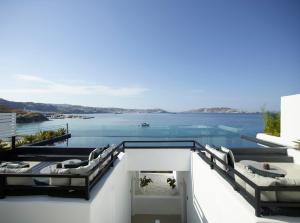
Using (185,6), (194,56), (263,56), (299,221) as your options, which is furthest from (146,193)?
(263,56)

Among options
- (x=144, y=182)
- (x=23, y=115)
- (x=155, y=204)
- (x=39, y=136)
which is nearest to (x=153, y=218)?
(x=155, y=204)

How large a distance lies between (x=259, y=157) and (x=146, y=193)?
5880mm

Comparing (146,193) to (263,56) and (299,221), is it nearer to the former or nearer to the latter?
(299,221)

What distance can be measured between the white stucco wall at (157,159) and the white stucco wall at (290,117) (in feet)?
11.5

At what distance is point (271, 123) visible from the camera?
384 inches

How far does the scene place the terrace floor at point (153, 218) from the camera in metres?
9.04

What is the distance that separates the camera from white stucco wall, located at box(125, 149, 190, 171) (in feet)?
22.9

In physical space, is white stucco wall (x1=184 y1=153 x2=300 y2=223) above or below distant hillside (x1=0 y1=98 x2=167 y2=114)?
below

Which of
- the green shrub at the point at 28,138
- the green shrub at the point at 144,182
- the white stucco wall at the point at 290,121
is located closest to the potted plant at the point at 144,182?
the green shrub at the point at 144,182

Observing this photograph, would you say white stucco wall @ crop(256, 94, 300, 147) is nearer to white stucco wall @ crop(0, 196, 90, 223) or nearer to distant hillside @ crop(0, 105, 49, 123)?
white stucco wall @ crop(0, 196, 90, 223)

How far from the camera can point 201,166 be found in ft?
17.5

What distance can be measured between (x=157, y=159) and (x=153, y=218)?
3.70 metres

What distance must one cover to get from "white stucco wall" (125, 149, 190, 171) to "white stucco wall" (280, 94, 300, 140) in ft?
11.5

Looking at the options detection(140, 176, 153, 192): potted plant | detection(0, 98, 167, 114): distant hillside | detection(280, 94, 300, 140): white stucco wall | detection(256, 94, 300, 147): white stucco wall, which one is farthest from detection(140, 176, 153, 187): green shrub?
detection(0, 98, 167, 114): distant hillside
